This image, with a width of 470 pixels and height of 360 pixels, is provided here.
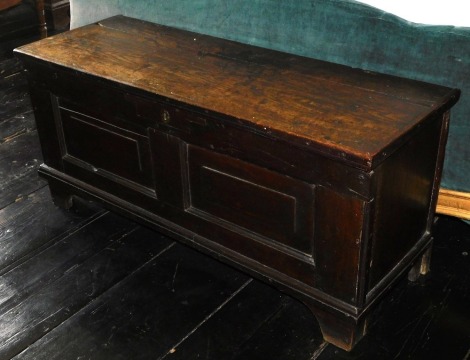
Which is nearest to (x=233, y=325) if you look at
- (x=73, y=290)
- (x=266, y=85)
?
(x=73, y=290)

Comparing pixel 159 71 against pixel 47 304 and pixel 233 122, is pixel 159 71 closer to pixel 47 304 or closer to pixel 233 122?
pixel 233 122

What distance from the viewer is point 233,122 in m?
1.29

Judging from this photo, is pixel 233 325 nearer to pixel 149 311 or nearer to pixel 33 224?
pixel 149 311

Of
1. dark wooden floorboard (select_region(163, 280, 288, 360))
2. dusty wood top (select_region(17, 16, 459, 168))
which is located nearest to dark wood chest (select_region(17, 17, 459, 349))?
dusty wood top (select_region(17, 16, 459, 168))

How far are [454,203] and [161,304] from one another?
0.71m

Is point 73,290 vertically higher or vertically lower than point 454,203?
lower

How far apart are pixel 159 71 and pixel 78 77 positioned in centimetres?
21

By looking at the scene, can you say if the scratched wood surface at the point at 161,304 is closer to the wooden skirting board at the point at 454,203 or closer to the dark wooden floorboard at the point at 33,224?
the dark wooden floorboard at the point at 33,224

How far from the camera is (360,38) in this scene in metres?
1.47

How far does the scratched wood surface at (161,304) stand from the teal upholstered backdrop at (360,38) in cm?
29

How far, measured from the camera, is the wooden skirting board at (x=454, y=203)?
1510 millimetres

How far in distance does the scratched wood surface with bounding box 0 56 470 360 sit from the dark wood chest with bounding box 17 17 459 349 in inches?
3.9

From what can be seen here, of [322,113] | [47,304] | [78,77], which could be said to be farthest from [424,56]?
[47,304]

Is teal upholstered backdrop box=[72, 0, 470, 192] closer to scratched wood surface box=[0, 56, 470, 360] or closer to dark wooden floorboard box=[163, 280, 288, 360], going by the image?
scratched wood surface box=[0, 56, 470, 360]
